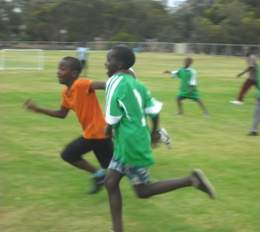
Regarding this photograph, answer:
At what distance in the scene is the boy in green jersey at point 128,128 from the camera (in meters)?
5.13

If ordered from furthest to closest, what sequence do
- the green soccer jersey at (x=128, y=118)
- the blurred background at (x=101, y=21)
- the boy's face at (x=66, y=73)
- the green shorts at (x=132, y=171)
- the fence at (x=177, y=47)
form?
1. the blurred background at (x=101, y=21)
2. the fence at (x=177, y=47)
3. the boy's face at (x=66, y=73)
4. the green shorts at (x=132, y=171)
5. the green soccer jersey at (x=128, y=118)

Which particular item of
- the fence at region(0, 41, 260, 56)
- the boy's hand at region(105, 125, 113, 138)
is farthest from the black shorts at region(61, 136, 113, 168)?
the fence at region(0, 41, 260, 56)

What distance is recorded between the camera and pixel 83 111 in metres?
6.51

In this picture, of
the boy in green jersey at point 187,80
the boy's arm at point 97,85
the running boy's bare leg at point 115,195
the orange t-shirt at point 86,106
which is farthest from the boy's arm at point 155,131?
the boy in green jersey at point 187,80

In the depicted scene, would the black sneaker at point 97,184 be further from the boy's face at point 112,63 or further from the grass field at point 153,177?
the boy's face at point 112,63

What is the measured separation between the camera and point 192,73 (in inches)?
577

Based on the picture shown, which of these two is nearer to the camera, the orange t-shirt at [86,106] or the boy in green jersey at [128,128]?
the boy in green jersey at [128,128]

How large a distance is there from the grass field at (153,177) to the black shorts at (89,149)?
0.45 metres

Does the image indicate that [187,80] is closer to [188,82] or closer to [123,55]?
[188,82]

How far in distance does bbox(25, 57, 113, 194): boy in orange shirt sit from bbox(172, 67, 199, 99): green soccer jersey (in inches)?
317

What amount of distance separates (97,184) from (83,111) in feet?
3.07

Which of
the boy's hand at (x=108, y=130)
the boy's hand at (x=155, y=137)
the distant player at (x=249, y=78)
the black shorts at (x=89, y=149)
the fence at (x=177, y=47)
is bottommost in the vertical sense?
the fence at (x=177, y=47)

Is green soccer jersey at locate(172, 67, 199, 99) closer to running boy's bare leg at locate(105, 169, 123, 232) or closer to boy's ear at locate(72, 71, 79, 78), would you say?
boy's ear at locate(72, 71, 79, 78)

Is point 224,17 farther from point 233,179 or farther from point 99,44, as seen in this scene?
point 233,179
